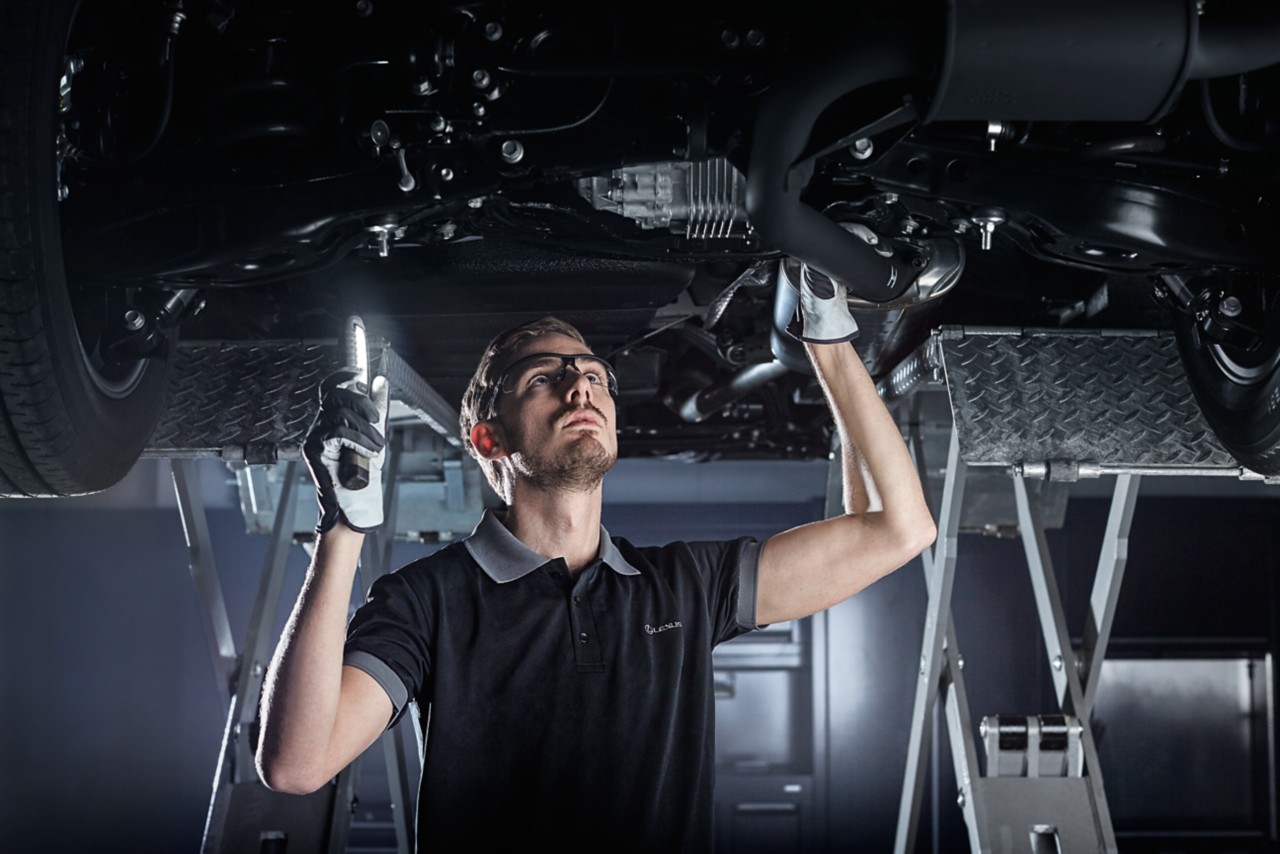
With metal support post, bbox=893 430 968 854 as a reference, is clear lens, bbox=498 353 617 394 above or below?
above

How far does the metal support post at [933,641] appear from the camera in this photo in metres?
3.03

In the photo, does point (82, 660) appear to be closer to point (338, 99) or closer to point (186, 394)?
point (186, 394)

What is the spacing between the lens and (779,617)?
2174 mm

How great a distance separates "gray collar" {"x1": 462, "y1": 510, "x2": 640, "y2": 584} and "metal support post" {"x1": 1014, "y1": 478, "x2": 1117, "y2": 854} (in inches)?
53.0

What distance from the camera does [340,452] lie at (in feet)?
5.37

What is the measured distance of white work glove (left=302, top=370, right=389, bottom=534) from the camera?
63.2 inches

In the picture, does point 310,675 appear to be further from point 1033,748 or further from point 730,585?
point 1033,748

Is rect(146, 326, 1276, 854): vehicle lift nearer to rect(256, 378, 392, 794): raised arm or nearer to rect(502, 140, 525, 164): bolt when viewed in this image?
rect(256, 378, 392, 794): raised arm

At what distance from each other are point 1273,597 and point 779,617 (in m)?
5.38

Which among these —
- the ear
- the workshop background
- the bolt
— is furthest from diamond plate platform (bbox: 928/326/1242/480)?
the workshop background

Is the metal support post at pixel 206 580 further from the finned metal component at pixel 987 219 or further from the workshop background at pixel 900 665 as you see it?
the workshop background at pixel 900 665

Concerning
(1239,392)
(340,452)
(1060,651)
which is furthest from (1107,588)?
(340,452)

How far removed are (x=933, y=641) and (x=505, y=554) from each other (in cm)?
160

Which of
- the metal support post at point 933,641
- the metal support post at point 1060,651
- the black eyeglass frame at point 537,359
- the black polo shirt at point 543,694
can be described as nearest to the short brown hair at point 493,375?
the black eyeglass frame at point 537,359
